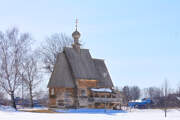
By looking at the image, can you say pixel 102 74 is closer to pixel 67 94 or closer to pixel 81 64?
pixel 81 64

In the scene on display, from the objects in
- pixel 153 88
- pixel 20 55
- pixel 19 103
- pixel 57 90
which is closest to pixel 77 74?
pixel 57 90

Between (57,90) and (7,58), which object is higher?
(7,58)

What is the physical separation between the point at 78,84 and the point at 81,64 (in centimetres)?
355

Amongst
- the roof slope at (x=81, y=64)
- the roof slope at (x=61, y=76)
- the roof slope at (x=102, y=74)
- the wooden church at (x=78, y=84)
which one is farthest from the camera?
the roof slope at (x=102, y=74)

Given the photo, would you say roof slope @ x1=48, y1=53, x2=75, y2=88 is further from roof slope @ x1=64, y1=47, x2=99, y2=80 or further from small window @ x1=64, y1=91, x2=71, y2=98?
small window @ x1=64, y1=91, x2=71, y2=98

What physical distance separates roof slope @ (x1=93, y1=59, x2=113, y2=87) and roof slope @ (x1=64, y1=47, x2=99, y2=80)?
1368 millimetres

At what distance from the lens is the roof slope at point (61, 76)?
134 feet

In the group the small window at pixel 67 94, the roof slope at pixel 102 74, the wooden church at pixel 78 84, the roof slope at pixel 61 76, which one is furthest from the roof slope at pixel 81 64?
the small window at pixel 67 94

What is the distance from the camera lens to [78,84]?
136 feet

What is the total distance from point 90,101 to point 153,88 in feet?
472

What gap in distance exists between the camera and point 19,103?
66.7m

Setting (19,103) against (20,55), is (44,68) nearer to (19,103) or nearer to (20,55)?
(20,55)

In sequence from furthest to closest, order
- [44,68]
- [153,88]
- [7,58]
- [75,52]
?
1. [153,88]
2. [44,68]
3. [75,52]
4. [7,58]

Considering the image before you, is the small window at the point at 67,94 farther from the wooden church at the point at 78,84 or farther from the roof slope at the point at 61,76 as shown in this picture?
the roof slope at the point at 61,76
